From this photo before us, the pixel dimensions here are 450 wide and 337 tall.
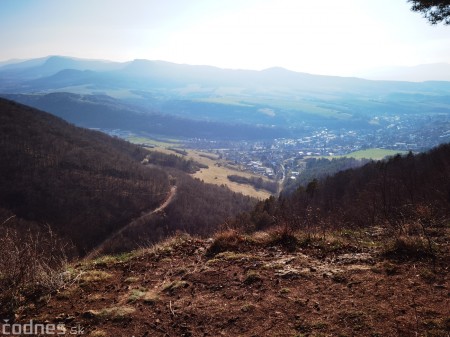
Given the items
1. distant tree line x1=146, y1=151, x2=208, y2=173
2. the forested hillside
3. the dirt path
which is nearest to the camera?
the dirt path

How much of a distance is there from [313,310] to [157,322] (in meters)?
2.46

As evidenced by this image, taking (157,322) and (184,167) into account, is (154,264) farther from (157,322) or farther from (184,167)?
(184,167)

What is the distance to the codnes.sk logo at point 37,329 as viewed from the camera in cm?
456

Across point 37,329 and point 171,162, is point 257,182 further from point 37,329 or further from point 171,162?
point 37,329

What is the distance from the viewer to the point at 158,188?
74812mm

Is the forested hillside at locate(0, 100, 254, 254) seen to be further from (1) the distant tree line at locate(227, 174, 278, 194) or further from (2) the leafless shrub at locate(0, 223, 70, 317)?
(2) the leafless shrub at locate(0, 223, 70, 317)

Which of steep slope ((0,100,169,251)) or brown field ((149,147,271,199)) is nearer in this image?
steep slope ((0,100,169,251))

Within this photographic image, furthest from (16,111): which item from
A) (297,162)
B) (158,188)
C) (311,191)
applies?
(297,162)

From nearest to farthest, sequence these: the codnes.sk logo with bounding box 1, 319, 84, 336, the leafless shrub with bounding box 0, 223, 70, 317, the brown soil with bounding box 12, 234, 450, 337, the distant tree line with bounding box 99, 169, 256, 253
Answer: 1. the brown soil with bounding box 12, 234, 450, 337
2. the codnes.sk logo with bounding box 1, 319, 84, 336
3. the leafless shrub with bounding box 0, 223, 70, 317
4. the distant tree line with bounding box 99, 169, 256, 253

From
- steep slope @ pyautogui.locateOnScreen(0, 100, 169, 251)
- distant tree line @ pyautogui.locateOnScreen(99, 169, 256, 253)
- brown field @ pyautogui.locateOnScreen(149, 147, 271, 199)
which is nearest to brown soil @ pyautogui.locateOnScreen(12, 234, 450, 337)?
distant tree line @ pyautogui.locateOnScreen(99, 169, 256, 253)

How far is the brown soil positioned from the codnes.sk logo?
0.12 metres

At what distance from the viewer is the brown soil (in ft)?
13.9

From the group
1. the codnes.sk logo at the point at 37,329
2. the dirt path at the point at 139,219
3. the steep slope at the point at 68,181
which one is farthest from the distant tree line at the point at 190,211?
the codnes.sk logo at the point at 37,329

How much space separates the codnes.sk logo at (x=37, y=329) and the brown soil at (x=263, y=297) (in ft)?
0.39
